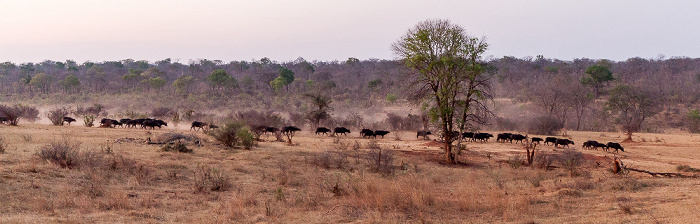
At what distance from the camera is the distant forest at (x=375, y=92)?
157 ft

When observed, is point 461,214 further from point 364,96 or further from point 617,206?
point 364,96

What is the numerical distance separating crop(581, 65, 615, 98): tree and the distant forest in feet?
0.38

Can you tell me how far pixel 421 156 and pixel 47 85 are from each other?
71.5 metres

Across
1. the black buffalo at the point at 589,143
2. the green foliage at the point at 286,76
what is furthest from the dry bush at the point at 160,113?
the black buffalo at the point at 589,143

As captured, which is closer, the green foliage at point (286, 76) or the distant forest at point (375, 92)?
the distant forest at point (375, 92)

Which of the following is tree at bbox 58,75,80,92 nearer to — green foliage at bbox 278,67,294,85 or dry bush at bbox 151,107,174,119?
green foliage at bbox 278,67,294,85

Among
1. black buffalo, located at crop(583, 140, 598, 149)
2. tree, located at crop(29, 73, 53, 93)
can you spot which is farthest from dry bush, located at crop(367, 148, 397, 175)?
tree, located at crop(29, 73, 53, 93)

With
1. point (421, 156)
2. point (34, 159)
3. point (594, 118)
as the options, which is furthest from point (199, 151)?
point (594, 118)

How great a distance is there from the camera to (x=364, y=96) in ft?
213

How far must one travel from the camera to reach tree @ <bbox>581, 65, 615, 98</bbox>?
58031 mm

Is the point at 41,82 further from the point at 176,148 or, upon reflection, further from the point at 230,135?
the point at 176,148

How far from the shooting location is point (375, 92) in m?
66.6

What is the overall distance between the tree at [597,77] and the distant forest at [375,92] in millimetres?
114

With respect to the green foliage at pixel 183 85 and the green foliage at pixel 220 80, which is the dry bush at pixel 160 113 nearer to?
the green foliage at pixel 220 80
